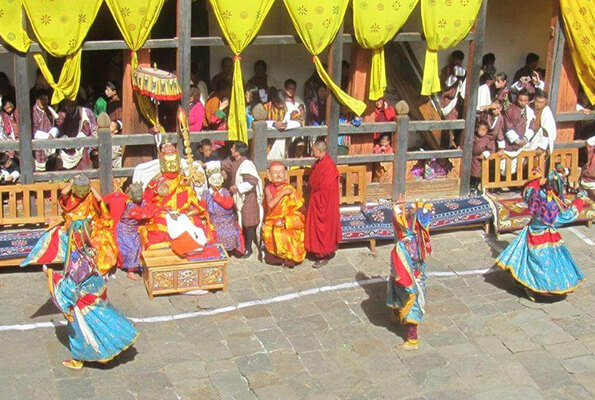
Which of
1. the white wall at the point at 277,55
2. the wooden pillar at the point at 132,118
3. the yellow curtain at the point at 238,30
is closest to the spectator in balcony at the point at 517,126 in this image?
the white wall at the point at 277,55

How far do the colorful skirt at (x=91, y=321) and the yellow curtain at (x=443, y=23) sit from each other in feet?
20.4

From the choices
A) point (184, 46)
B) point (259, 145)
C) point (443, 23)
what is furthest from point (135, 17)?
point (443, 23)

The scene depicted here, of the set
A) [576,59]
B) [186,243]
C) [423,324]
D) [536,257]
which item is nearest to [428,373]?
[423,324]

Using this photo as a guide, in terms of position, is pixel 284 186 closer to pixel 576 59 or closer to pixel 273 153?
pixel 273 153

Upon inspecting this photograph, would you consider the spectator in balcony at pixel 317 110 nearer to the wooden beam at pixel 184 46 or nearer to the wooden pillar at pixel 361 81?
the wooden pillar at pixel 361 81

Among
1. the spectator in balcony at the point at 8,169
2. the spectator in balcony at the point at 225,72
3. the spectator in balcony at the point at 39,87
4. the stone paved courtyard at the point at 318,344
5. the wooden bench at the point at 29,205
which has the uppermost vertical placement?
the spectator in balcony at the point at 225,72

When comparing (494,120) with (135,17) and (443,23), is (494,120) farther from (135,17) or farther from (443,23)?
(135,17)

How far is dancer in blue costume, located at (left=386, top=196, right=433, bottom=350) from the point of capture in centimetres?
1002

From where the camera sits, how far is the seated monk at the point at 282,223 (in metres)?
12.1

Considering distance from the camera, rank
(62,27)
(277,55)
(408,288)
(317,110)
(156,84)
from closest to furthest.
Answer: (408,288) < (62,27) < (156,84) < (317,110) < (277,55)

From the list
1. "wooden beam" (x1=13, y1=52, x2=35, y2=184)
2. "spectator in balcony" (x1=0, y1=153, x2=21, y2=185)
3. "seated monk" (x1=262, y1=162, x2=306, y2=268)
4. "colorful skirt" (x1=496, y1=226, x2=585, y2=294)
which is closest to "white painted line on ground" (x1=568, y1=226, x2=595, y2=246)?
"colorful skirt" (x1=496, y1=226, x2=585, y2=294)

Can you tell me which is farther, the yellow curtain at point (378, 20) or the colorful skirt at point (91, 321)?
the yellow curtain at point (378, 20)

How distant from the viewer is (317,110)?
14484mm

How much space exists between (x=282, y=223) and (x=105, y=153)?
2.48 metres
